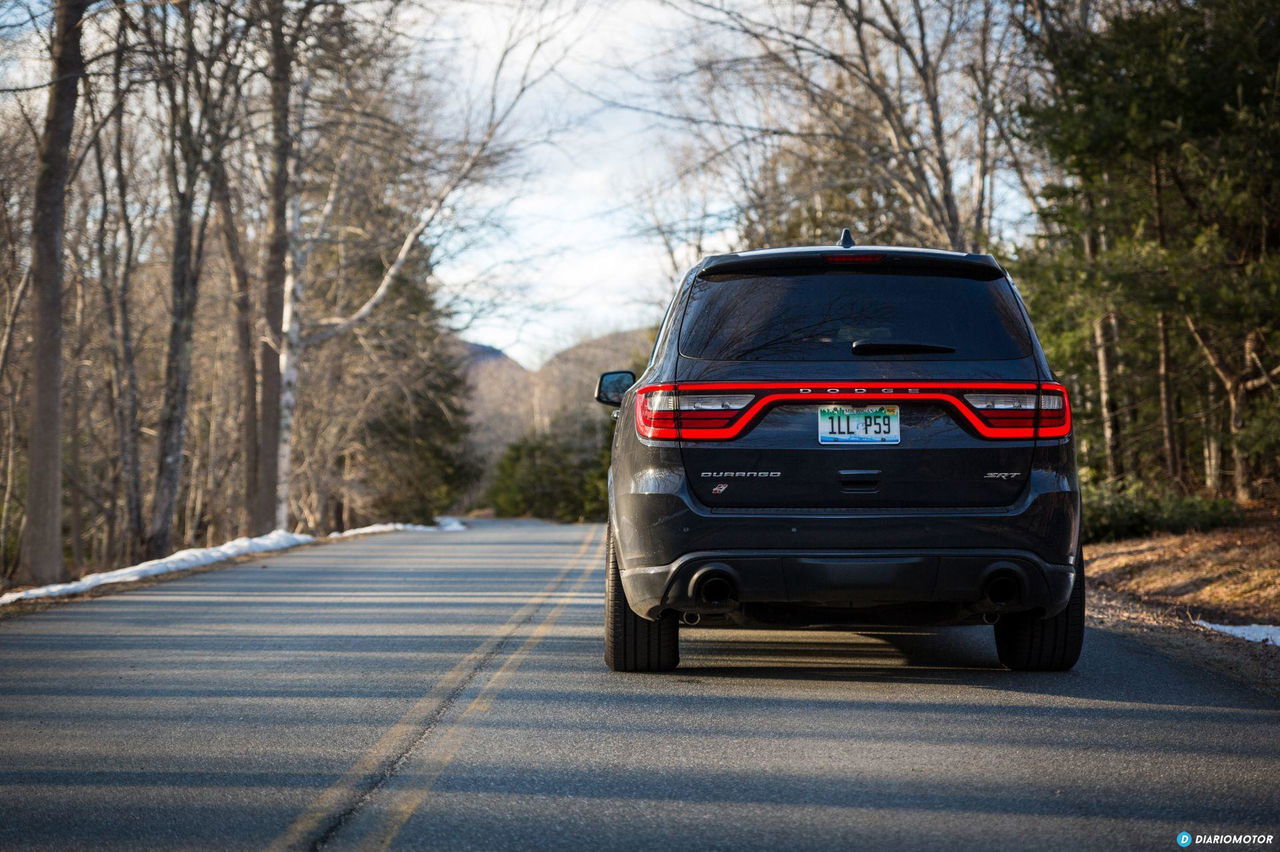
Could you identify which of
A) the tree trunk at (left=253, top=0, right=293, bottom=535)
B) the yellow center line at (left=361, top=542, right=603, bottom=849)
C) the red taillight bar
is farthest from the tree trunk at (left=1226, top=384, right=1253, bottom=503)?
the tree trunk at (left=253, top=0, right=293, bottom=535)

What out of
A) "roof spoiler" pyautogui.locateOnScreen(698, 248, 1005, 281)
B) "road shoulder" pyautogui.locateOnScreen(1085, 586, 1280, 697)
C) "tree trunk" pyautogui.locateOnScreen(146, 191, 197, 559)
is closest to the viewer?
"roof spoiler" pyautogui.locateOnScreen(698, 248, 1005, 281)

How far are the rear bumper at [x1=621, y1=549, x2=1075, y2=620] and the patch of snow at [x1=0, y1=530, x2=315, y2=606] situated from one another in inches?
307

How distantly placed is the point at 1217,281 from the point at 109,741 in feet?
43.1

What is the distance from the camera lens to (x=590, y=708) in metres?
5.83

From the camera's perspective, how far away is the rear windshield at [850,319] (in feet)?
18.9

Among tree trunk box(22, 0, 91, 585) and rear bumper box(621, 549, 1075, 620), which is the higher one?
tree trunk box(22, 0, 91, 585)

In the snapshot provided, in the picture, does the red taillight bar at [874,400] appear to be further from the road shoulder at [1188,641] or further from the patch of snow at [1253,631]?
the patch of snow at [1253,631]

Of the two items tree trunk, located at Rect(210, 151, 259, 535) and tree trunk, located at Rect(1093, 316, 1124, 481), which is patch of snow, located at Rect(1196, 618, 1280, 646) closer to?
tree trunk, located at Rect(1093, 316, 1124, 481)

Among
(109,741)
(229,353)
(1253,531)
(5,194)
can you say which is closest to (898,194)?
(1253,531)

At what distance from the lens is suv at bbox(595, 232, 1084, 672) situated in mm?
5637

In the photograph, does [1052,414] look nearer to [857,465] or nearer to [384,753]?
[857,465]

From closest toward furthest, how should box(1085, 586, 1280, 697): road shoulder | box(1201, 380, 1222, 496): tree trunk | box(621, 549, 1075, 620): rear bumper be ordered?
box(621, 549, 1075, 620): rear bumper, box(1085, 586, 1280, 697): road shoulder, box(1201, 380, 1222, 496): tree trunk

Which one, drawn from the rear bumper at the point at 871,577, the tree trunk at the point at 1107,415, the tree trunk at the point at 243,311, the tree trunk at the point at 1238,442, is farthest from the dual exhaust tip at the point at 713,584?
the tree trunk at the point at 243,311

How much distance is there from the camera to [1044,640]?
260 inches
